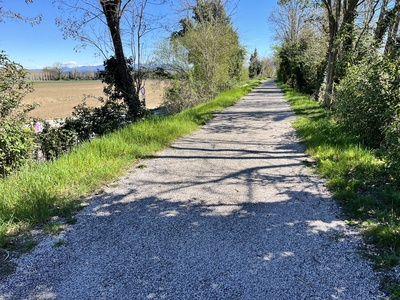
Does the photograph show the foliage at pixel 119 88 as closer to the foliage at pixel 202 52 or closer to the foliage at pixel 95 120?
the foliage at pixel 95 120

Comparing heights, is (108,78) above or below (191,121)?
above

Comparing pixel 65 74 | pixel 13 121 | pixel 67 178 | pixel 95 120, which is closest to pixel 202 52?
pixel 95 120

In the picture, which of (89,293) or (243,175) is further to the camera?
(243,175)

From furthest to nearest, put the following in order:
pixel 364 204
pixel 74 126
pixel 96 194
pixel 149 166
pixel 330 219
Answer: pixel 74 126, pixel 149 166, pixel 96 194, pixel 364 204, pixel 330 219

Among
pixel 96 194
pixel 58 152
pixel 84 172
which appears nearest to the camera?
pixel 96 194

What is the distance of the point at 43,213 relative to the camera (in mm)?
3336

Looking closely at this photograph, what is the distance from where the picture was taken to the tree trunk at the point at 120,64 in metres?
8.84

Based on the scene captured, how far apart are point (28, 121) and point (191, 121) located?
4.61m

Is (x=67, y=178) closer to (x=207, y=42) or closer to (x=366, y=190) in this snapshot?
(x=366, y=190)

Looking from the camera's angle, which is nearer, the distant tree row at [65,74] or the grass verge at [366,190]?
the grass verge at [366,190]

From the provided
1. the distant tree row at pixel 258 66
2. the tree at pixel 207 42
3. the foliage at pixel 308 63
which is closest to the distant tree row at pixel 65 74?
the tree at pixel 207 42

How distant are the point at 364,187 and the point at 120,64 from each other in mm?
8221

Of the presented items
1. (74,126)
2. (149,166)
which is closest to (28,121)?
(74,126)

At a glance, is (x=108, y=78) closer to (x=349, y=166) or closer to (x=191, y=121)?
(x=191, y=121)
